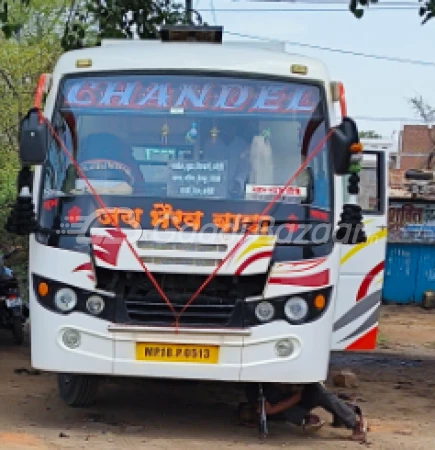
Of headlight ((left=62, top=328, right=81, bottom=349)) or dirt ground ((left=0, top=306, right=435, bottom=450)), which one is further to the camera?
dirt ground ((left=0, top=306, right=435, bottom=450))

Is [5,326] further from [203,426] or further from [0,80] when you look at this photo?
[0,80]

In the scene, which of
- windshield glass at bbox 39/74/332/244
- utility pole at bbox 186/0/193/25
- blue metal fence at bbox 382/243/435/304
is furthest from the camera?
blue metal fence at bbox 382/243/435/304

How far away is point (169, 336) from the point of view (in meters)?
7.13

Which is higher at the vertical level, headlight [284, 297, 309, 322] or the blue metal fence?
A: headlight [284, 297, 309, 322]

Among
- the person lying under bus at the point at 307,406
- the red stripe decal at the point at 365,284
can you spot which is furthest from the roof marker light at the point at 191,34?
the person lying under bus at the point at 307,406

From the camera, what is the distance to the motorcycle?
39.7ft

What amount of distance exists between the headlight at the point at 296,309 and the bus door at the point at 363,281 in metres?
1.78

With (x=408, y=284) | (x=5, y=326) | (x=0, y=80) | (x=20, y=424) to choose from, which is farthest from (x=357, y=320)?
(x=0, y=80)

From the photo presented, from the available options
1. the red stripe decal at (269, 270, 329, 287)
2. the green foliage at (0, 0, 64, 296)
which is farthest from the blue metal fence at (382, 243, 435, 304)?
the red stripe decal at (269, 270, 329, 287)

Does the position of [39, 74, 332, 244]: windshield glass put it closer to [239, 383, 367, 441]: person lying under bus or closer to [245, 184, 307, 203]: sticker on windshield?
[245, 184, 307, 203]: sticker on windshield

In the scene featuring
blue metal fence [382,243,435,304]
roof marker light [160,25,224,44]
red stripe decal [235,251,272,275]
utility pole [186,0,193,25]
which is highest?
utility pole [186,0,193,25]

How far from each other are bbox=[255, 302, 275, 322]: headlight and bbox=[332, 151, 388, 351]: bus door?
1897 mm

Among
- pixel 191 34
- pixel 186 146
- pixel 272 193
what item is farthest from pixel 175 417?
pixel 191 34

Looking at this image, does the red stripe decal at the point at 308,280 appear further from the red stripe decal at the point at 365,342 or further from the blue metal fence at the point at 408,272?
the blue metal fence at the point at 408,272
